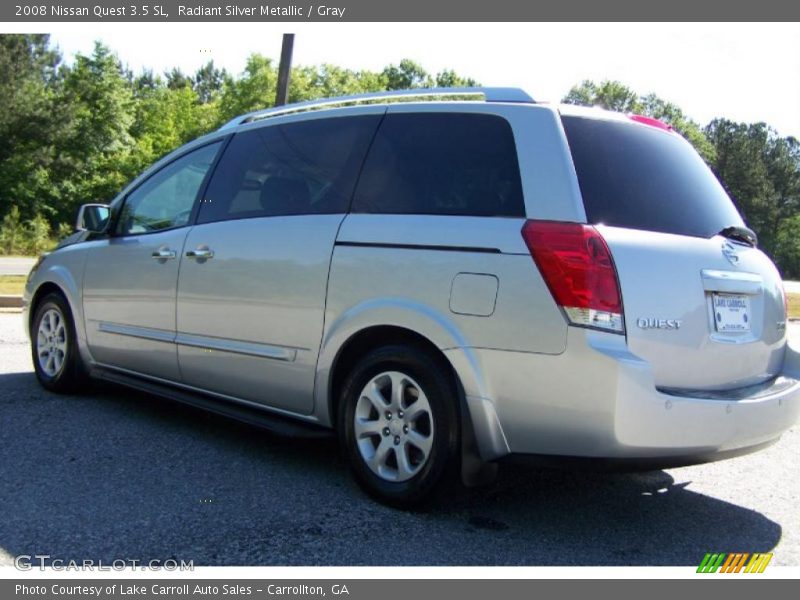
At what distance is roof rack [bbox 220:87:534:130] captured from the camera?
3.64m

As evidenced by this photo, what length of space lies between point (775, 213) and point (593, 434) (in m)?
73.1

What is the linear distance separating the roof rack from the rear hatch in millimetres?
305

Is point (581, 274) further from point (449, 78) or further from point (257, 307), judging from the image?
point (449, 78)

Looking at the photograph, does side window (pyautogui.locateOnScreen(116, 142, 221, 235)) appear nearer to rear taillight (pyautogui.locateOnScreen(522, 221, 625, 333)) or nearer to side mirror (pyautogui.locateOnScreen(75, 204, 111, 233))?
side mirror (pyautogui.locateOnScreen(75, 204, 111, 233))

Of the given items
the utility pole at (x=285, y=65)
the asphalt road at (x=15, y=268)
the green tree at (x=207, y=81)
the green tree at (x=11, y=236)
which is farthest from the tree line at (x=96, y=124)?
the green tree at (x=207, y=81)

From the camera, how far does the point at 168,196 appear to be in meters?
5.24

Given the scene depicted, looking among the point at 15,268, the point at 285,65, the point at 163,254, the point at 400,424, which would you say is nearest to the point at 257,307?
the point at 163,254

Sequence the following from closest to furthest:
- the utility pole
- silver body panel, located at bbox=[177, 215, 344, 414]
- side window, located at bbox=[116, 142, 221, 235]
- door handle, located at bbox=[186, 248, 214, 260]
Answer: silver body panel, located at bbox=[177, 215, 344, 414] < door handle, located at bbox=[186, 248, 214, 260] < side window, located at bbox=[116, 142, 221, 235] < the utility pole

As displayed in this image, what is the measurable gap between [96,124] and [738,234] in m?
46.9

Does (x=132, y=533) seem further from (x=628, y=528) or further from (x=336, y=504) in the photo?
(x=628, y=528)

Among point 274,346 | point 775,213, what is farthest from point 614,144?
point 775,213

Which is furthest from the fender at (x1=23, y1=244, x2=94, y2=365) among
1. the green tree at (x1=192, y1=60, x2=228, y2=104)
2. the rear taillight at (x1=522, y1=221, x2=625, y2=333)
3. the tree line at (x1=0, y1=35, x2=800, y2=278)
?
the green tree at (x1=192, y1=60, x2=228, y2=104)

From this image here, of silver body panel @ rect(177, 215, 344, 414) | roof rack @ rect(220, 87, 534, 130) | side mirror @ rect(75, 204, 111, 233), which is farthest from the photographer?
side mirror @ rect(75, 204, 111, 233)
